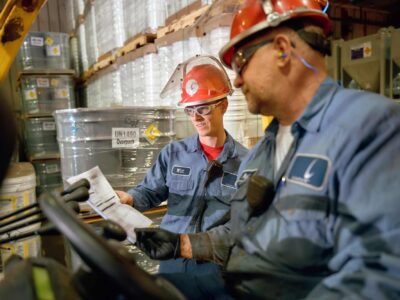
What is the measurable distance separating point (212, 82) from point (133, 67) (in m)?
1.89

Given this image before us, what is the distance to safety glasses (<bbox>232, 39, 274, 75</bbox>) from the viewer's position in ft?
3.77

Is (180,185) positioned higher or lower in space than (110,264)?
lower

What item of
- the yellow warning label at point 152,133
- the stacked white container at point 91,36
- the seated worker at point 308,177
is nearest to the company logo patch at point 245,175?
the seated worker at point 308,177

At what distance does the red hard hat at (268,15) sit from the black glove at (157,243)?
0.90m

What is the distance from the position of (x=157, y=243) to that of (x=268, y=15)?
111 cm

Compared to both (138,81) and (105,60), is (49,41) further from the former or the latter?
(138,81)

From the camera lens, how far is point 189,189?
2.08m

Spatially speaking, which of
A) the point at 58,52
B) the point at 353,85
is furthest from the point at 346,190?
the point at 58,52

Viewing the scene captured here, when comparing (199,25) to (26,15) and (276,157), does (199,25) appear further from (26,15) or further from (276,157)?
(276,157)

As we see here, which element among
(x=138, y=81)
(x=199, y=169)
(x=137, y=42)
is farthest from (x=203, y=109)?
(x=137, y=42)

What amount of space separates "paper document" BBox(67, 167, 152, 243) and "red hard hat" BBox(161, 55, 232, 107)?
75cm

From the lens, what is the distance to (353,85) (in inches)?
164

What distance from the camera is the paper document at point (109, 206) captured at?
5.85 ft

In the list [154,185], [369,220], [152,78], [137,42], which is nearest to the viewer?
[369,220]
